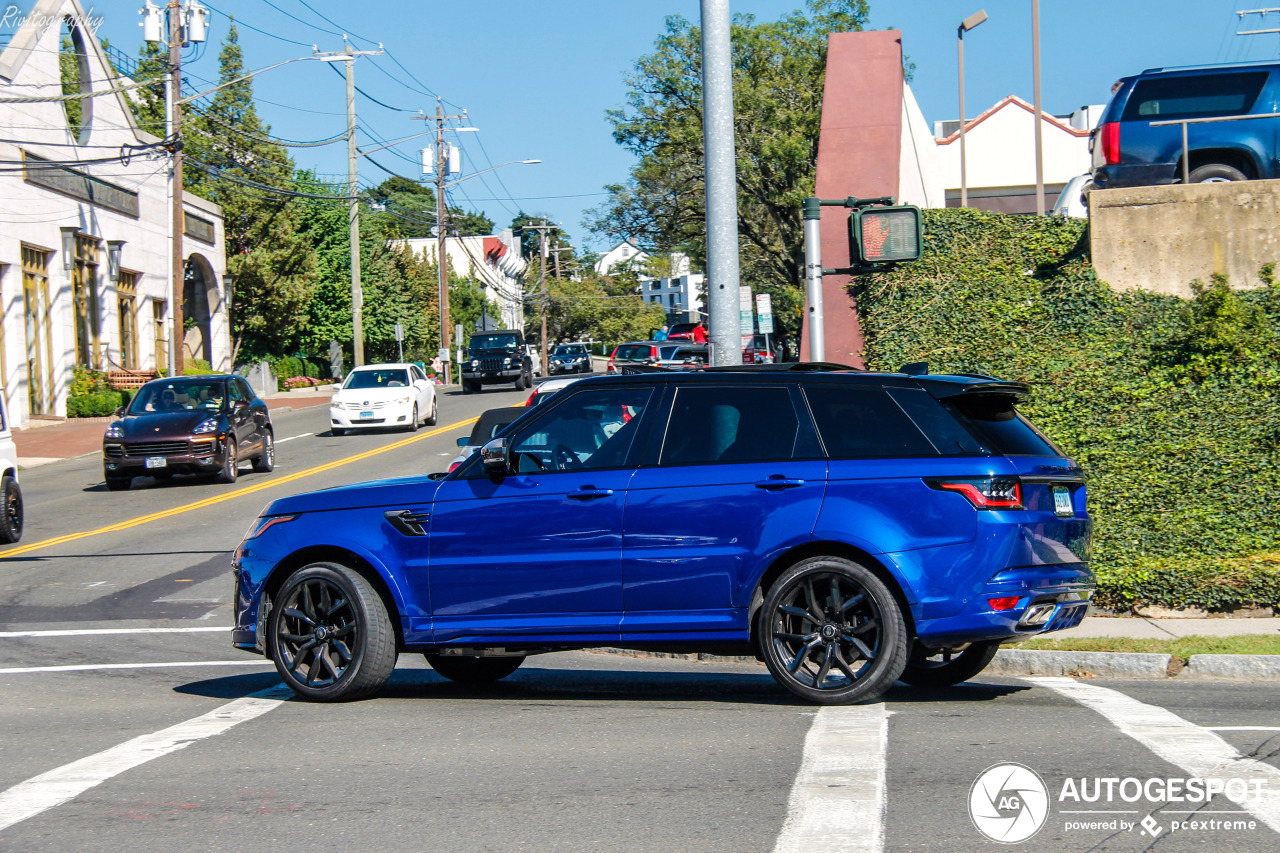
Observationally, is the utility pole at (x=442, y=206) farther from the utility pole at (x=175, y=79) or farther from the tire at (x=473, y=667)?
the tire at (x=473, y=667)

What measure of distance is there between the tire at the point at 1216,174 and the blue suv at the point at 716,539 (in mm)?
9120

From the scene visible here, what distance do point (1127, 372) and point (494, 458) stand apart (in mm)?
7269

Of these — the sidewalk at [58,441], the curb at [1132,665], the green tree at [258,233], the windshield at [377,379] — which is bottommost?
the curb at [1132,665]

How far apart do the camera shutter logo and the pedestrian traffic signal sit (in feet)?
20.8

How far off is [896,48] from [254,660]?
14.3 m

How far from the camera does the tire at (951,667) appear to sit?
7.82 m

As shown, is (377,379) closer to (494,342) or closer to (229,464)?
(229,464)

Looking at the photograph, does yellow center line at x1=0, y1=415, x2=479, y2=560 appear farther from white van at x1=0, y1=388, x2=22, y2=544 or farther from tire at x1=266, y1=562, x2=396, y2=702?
tire at x1=266, y1=562, x2=396, y2=702

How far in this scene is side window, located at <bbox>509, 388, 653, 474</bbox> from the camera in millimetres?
7254

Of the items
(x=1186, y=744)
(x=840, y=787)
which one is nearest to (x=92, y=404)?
(x=840, y=787)

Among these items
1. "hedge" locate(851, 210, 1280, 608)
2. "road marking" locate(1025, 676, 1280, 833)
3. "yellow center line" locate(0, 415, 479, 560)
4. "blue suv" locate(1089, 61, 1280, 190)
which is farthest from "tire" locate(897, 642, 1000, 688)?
"yellow center line" locate(0, 415, 479, 560)

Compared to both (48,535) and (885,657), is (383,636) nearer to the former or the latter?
(885,657)

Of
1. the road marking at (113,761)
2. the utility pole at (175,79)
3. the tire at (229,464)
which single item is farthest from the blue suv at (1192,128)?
the utility pole at (175,79)

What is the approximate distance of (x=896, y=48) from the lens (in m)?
19.8
